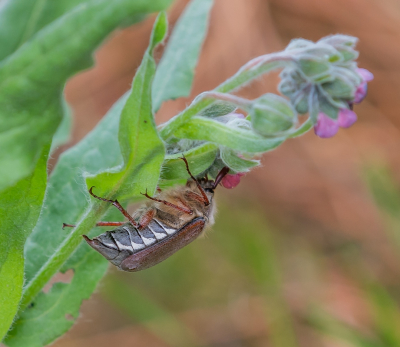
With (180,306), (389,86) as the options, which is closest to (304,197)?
(389,86)

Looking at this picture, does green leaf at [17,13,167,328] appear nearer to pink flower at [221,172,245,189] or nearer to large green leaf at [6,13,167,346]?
large green leaf at [6,13,167,346]

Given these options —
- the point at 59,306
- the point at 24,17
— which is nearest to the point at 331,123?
the point at 24,17

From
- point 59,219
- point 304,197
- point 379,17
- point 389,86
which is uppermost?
point 59,219

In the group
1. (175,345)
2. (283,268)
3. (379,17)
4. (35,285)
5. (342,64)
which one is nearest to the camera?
(342,64)

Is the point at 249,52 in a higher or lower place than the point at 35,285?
lower

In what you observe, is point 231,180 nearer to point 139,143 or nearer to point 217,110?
point 217,110

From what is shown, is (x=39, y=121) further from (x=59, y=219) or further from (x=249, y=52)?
(x=249, y=52)

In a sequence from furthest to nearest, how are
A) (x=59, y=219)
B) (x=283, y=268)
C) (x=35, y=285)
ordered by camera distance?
(x=283, y=268) → (x=59, y=219) → (x=35, y=285)
